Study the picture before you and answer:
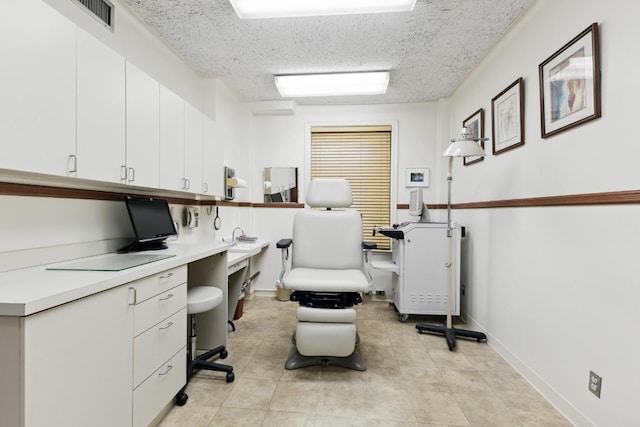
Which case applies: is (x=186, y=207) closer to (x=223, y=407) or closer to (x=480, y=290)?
(x=223, y=407)

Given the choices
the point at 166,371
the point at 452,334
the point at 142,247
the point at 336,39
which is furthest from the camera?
the point at 452,334

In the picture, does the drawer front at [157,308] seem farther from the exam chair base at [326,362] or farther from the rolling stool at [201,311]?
the exam chair base at [326,362]

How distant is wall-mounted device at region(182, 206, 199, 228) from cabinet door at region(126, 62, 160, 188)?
35.7 inches

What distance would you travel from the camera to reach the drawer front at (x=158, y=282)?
1.42 metres

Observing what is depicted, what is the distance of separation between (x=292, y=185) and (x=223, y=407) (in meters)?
2.84

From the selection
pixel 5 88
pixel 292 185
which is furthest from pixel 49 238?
pixel 292 185

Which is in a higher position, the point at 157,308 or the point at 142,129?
the point at 142,129

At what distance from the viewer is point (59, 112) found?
1.31 m

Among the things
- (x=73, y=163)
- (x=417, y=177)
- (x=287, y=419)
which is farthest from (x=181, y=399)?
(x=417, y=177)

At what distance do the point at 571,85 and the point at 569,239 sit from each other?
3.06ft

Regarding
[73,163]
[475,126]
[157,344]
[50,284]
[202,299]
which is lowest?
[157,344]

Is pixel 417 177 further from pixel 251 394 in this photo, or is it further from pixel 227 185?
pixel 251 394

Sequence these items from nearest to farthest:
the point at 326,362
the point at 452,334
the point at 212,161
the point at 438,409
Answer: the point at 438,409
the point at 326,362
the point at 452,334
the point at 212,161

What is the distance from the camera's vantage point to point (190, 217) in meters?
2.97
